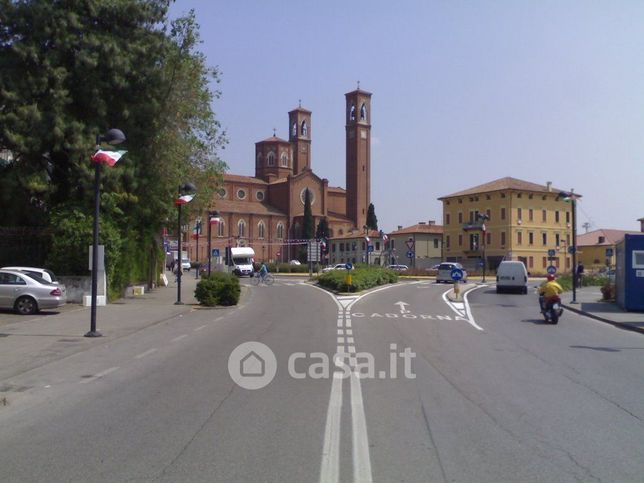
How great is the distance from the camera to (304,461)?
6547 millimetres

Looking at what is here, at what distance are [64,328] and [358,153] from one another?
334ft

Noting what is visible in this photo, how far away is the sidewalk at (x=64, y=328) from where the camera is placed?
1431 centimetres

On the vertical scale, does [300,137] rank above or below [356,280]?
above

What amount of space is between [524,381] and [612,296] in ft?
81.5

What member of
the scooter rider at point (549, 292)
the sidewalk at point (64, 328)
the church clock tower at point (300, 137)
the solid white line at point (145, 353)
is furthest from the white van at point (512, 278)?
the church clock tower at point (300, 137)


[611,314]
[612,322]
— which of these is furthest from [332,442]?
[611,314]

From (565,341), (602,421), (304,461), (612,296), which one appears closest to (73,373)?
(304,461)

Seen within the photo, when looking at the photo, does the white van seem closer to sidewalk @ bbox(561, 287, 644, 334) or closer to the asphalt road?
sidewalk @ bbox(561, 287, 644, 334)

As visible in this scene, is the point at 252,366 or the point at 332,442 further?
the point at 252,366

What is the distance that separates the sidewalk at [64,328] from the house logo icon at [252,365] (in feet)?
12.3

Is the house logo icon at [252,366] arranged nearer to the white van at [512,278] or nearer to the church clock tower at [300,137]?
the white van at [512,278]

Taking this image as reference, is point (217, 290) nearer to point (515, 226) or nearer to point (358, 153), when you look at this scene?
point (515, 226)

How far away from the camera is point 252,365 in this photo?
12922 mm

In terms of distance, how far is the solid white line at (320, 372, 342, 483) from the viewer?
615 cm
